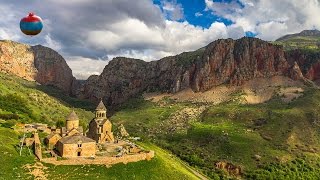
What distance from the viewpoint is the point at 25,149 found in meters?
69.9

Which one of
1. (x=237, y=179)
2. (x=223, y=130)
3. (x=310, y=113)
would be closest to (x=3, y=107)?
(x=237, y=179)

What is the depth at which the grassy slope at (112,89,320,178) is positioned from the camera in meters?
139

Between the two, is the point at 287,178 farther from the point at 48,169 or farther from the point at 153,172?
the point at 48,169

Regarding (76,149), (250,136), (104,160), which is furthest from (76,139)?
(250,136)

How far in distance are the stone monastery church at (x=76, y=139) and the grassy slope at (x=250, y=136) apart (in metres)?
49.2

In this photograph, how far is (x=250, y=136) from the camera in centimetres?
15725

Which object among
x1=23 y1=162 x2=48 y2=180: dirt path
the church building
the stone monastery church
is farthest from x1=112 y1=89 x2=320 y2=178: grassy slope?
→ x1=23 y1=162 x2=48 y2=180: dirt path

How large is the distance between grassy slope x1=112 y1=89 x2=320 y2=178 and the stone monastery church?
49156 mm

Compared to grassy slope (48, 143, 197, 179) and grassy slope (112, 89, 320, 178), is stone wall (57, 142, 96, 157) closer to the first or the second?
grassy slope (48, 143, 197, 179)

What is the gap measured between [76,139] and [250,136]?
9888cm

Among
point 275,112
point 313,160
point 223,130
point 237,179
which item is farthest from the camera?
point 275,112

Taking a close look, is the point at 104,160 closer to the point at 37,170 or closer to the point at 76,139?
the point at 76,139

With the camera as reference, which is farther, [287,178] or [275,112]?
[275,112]

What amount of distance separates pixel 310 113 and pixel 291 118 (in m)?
11.5
